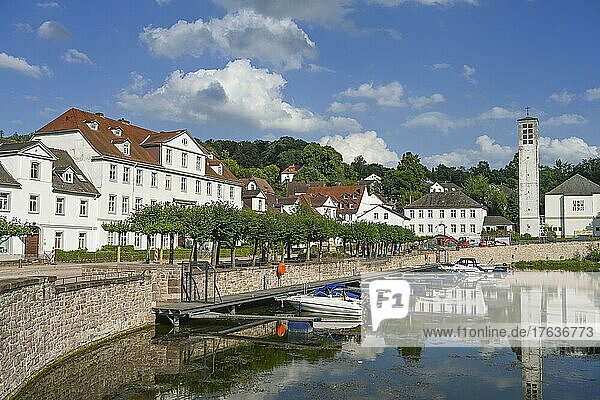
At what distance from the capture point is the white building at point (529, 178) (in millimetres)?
85438

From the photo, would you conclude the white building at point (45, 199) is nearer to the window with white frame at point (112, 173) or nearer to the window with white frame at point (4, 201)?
the window with white frame at point (4, 201)

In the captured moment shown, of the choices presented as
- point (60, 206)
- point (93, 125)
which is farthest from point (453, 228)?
point (60, 206)

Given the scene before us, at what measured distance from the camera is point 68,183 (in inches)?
1827

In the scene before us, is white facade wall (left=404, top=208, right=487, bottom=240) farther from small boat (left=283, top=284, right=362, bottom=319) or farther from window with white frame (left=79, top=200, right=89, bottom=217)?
small boat (left=283, top=284, right=362, bottom=319)

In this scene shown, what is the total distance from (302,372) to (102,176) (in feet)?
108

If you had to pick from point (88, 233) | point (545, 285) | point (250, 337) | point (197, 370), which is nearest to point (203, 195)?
point (88, 233)

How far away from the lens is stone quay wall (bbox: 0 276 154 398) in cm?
1559

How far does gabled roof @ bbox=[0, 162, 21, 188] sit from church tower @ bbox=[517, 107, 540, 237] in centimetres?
6411

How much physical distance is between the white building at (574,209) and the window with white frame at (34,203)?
7000cm

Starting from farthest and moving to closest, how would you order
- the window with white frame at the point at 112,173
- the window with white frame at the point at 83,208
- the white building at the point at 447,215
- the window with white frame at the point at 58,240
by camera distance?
1. the white building at the point at 447,215
2. the window with white frame at the point at 112,173
3. the window with white frame at the point at 83,208
4. the window with white frame at the point at 58,240

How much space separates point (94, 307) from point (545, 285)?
132 feet

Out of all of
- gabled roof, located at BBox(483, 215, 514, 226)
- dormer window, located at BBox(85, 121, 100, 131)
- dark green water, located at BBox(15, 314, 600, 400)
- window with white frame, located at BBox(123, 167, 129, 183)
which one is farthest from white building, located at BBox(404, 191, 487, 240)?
dark green water, located at BBox(15, 314, 600, 400)

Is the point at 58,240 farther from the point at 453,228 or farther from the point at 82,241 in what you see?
the point at 453,228

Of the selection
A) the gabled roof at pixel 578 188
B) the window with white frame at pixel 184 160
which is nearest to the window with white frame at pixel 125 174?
the window with white frame at pixel 184 160
